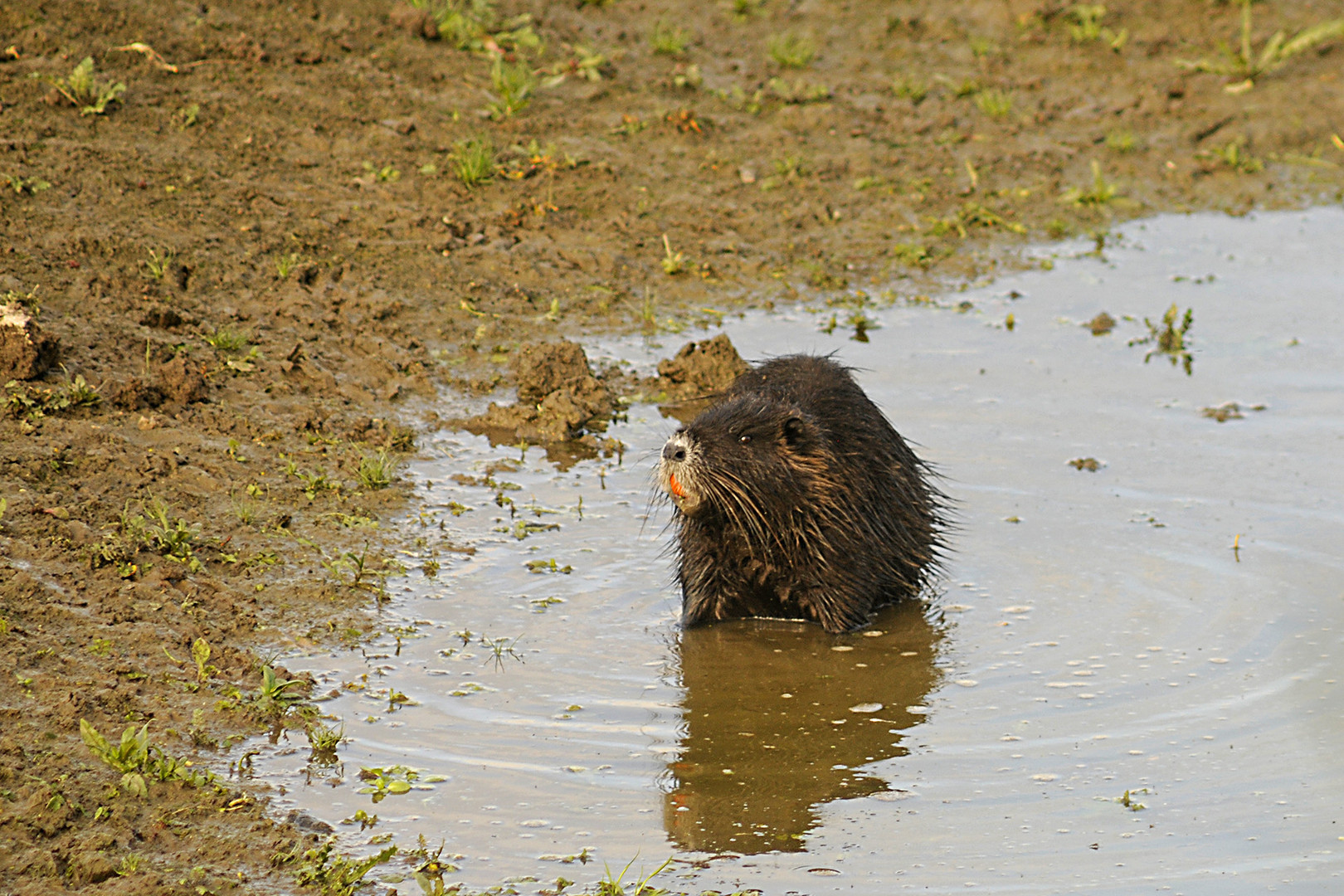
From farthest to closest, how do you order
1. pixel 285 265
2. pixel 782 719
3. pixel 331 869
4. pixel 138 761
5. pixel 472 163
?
pixel 472 163, pixel 285 265, pixel 782 719, pixel 138 761, pixel 331 869

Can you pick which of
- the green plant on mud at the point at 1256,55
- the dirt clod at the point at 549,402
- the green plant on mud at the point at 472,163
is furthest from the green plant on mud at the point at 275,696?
the green plant on mud at the point at 1256,55

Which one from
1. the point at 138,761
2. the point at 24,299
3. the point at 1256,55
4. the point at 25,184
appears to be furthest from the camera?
the point at 1256,55

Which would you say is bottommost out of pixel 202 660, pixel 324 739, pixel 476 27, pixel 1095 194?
pixel 324 739

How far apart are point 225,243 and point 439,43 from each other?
159 inches

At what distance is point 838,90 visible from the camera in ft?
45.9

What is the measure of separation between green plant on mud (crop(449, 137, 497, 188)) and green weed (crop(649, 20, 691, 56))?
3.19m

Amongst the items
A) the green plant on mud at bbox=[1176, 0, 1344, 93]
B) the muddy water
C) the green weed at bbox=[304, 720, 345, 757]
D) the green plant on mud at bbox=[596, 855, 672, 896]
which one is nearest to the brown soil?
the green plant on mud at bbox=[1176, 0, 1344, 93]

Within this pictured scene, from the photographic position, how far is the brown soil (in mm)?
5789

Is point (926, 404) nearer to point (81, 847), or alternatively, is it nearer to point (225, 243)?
point (225, 243)

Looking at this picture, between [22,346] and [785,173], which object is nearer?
[22,346]

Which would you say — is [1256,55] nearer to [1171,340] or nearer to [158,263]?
[1171,340]

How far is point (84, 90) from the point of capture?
33.0 ft

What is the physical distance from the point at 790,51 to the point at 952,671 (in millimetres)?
9153

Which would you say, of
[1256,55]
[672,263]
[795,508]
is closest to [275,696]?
[795,508]
